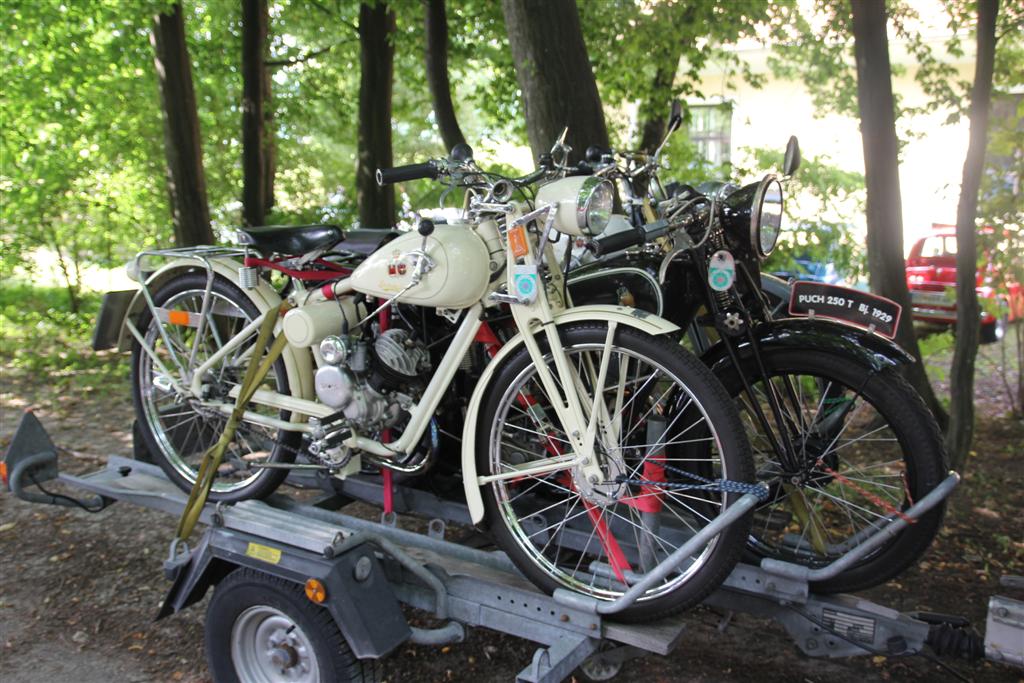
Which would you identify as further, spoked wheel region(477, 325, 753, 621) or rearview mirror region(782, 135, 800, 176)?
rearview mirror region(782, 135, 800, 176)

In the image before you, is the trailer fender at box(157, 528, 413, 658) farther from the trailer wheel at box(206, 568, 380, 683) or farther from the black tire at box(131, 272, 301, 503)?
the black tire at box(131, 272, 301, 503)

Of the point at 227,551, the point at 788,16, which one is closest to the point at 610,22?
the point at 788,16

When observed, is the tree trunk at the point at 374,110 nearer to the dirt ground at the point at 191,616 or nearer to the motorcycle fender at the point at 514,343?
the dirt ground at the point at 191,616

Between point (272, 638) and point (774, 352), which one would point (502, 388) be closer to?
point (774, 352)

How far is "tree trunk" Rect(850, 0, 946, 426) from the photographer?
5.30m

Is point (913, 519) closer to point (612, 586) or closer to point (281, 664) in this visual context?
point (612, 586)

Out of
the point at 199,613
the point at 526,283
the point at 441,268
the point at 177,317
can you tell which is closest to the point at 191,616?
the point at 199,613

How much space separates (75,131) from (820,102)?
822 cm

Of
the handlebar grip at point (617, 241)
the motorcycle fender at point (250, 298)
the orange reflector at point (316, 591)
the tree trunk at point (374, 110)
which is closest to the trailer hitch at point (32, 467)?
the motorcycle fender at point (250, 298)

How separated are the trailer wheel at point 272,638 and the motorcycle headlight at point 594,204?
1486 millimetres

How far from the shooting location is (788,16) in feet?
27.7

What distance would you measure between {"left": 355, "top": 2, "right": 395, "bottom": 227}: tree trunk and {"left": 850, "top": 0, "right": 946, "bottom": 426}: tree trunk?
5135 mm

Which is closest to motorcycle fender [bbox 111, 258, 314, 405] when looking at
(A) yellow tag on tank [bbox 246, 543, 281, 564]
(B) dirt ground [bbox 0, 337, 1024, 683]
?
(A) yellow tag on tank [bbox 246, 543, 281, 564]

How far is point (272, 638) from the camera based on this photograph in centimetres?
299
